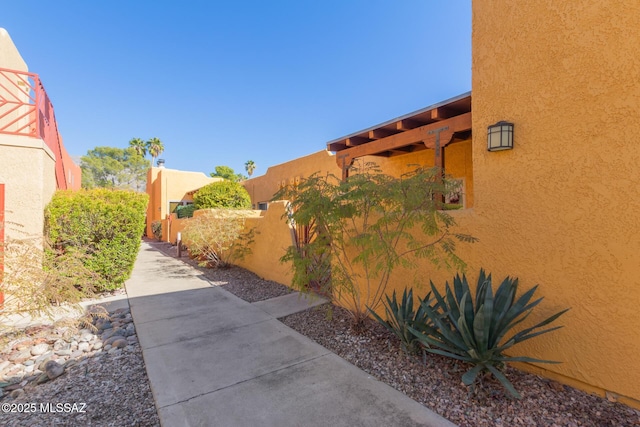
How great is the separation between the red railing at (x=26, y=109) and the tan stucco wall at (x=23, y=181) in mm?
265

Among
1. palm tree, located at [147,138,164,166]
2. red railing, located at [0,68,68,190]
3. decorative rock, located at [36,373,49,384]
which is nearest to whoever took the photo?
decorative rock, located at [36,373,49,384]

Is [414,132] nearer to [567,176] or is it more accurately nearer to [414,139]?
[414,139]

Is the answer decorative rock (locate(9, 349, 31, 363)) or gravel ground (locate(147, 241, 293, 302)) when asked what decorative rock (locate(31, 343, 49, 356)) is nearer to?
decorative rock (locate(9, 349, 31, 363))

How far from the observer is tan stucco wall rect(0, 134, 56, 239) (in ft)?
19.9

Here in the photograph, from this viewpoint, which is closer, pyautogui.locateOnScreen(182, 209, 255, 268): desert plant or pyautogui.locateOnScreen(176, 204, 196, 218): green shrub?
pyautogui.locateOnScreen(182, 209, 255, 268): desert plant

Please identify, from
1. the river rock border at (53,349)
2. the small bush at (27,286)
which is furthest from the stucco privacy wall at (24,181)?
the river rock border at (53,349)

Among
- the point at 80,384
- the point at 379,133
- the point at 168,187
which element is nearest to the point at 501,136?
the point at 379,133

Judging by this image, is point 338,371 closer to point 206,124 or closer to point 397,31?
point 397,31

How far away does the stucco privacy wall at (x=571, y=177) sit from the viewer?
9.58 ft

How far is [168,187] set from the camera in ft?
82.1

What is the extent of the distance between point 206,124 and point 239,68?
11607 millimetres

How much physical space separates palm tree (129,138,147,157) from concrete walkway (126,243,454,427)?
47.1 m

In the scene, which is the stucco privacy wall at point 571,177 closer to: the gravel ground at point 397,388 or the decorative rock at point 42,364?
the gravel ground at point 397,388

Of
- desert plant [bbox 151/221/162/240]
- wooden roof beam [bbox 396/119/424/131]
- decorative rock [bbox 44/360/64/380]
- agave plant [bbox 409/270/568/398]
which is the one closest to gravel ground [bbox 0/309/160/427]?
decorative rock [bbox 44/360/64/380]
